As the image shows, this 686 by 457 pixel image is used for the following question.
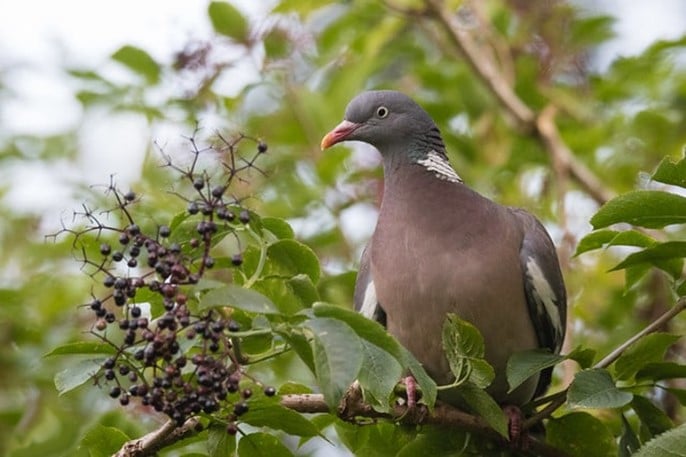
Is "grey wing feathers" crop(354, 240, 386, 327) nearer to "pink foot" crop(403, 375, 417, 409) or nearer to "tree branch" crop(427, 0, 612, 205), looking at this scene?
"pink foot" crop(403, 375, 417, 409)

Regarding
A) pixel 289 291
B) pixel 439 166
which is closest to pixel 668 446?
pixel 289 291

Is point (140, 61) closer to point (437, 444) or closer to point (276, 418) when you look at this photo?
point (437, 444)

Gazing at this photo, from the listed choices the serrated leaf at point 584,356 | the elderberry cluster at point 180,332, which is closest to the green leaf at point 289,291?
the elderberry cluster at point 180,332

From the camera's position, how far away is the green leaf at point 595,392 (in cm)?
288

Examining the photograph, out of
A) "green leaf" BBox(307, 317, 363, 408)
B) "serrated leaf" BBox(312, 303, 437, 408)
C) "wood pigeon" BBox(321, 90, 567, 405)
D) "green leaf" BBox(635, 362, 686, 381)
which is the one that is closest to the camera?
"green leaf" BBox(307, 317, 363, 408)

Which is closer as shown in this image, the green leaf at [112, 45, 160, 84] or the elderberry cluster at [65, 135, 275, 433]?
the elderberry cluster at [65, 135, 275, 433]

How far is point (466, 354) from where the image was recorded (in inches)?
115

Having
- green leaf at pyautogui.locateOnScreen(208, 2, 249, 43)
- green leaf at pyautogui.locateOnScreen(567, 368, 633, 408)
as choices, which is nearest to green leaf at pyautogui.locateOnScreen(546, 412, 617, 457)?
green leaf at pyautogui.locateOnScreen(567, 368, 633, 408)

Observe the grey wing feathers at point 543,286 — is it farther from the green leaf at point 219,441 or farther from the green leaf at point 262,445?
the green leaf at point 219,441

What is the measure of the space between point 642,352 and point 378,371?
0.93m

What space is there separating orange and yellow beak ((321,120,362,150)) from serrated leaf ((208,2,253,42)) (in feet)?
2.77

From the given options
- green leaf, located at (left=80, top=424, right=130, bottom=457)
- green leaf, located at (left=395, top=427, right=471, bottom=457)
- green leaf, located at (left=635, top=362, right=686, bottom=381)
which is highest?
green leaf, located at (left=635, top=362, right=686, bottom=381)

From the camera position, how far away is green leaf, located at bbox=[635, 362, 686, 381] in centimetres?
314

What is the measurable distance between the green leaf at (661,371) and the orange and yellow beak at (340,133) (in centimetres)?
161
